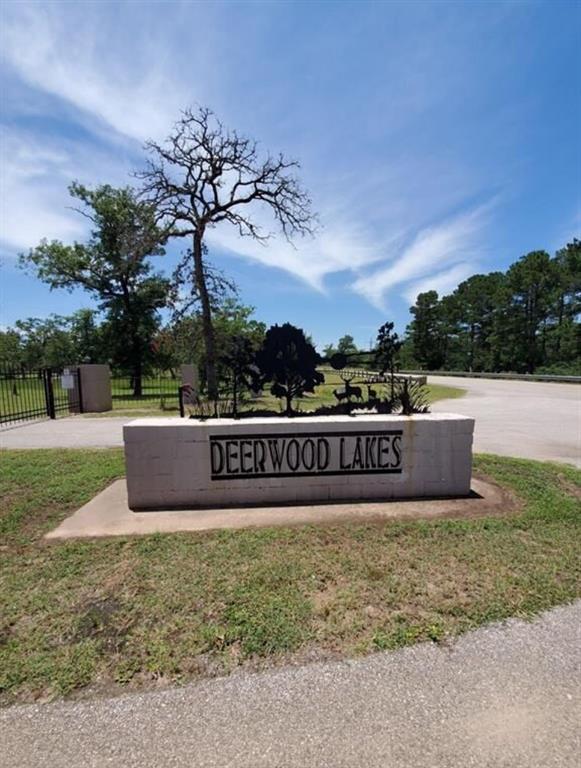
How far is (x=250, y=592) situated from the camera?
2.68 meters

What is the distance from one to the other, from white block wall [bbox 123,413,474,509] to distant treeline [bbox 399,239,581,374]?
36371 mm

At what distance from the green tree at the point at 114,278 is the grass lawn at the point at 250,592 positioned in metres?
21.4

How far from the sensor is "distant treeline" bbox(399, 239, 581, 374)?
40.0 meters

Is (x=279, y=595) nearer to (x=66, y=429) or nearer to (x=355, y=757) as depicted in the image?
(x=355, y=757)

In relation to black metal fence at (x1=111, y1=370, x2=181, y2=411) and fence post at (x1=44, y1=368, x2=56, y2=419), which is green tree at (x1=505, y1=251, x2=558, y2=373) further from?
fence post at (x1=44, y1=368, x2=56, y2=419)

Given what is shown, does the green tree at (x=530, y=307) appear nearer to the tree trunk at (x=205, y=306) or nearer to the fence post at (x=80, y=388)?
the tree trunk at (x=205, y=306)

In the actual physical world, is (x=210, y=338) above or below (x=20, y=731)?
above

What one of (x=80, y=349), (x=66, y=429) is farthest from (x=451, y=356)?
(x=66, y=429)

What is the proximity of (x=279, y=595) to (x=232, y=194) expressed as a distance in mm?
17298

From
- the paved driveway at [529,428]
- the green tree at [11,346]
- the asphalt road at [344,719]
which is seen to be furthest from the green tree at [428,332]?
the asphalt road at [344,719]

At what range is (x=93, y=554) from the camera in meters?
3.28

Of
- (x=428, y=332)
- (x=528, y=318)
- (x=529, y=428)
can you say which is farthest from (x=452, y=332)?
(x=529, y=428)

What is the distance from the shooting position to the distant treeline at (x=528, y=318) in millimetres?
40031

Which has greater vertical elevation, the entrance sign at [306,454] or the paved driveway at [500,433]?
the entrance sign at [306,454]
